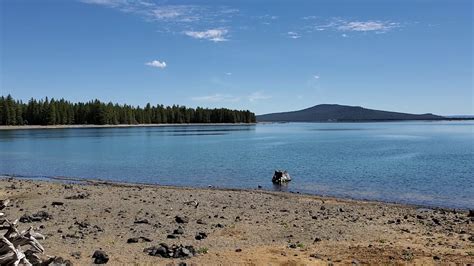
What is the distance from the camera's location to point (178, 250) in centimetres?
1431

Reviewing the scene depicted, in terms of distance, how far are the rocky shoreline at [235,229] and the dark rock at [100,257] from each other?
28 mm

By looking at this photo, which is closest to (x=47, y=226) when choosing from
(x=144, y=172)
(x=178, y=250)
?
(x=178, y=250)

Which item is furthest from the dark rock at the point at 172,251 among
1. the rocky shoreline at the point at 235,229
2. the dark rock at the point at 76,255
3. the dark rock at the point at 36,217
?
the dark rock at the point at 36,217

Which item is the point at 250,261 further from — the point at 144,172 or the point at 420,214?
the point at 144,172

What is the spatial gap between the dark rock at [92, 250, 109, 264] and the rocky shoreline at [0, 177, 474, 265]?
0.03 metres

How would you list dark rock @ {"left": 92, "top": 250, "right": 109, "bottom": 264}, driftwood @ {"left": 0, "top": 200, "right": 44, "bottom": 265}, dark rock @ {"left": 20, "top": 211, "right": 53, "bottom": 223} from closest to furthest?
1. driftwood @ {"left": 0, "top": 200, "right": 44, "bottom": 265}
2. dark rock @ {"left": 92, "top": 250, "right": 109, "bottom": 264}
3. dark rock @ {"left": 20, "top": 211, "right": 53, "bottom": 223}

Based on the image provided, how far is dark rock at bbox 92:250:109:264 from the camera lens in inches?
524

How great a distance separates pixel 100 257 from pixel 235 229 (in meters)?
6.15

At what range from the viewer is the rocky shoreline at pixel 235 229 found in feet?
46.5

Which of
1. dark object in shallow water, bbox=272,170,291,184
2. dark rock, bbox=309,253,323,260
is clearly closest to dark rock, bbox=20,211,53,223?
dark rock, bbox=309,253,323,260

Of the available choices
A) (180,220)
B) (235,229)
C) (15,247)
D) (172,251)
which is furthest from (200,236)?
(15,247)

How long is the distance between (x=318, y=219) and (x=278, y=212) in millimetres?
2535

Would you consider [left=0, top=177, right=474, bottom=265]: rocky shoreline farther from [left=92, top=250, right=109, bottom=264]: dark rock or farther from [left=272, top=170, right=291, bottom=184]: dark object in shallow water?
[left=272, top=170, right=291, bottom=184]: dark object in shallow water

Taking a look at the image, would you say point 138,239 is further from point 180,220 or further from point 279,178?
point 279,178
